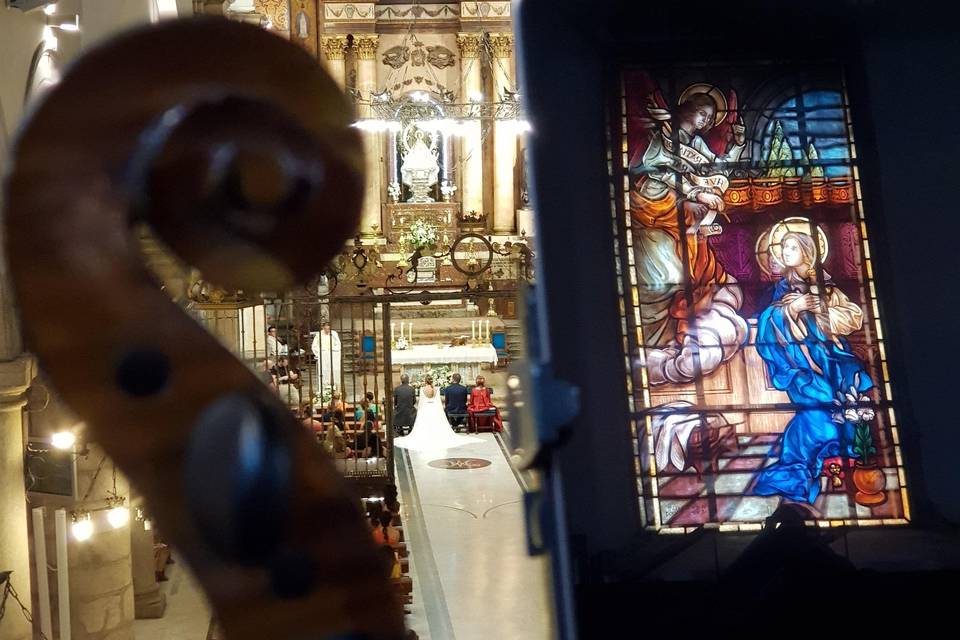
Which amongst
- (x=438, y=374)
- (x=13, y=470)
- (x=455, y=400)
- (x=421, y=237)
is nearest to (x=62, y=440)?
(x=13, y=470)

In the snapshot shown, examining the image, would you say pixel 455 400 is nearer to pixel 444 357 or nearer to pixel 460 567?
pixel 444 357

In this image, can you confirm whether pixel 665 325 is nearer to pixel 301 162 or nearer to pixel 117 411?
pixel 301 162

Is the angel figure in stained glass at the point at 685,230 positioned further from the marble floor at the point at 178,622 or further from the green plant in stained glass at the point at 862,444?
the marble floor at the point at 178,622

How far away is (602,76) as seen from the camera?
667mm

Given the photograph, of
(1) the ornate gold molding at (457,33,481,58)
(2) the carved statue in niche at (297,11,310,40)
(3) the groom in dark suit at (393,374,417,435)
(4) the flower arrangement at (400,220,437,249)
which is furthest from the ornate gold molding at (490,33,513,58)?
(3) the groom in dark suit at (393,374,417,435)

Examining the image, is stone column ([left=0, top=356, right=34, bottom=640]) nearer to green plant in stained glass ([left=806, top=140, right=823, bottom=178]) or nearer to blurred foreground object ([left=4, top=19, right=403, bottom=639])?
blurred foreground object ([left=4, top=19, right=403, bottom=639])

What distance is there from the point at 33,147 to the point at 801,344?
1.83 ft

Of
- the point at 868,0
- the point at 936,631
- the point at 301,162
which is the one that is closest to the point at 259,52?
the point at 301,162

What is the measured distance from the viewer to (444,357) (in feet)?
43.1

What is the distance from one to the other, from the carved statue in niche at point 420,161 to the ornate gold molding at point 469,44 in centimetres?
200

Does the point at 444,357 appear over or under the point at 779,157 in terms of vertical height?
over

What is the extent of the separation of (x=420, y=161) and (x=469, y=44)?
320cm

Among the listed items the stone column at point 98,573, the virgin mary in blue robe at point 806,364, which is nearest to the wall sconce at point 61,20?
the stone column at point 98,573

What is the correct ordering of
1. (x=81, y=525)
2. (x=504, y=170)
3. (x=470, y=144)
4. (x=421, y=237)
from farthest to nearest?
(x=470, y=144) < (x=504, y=170) < (x=421, y=237) < (x=81, y=525)
